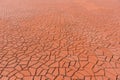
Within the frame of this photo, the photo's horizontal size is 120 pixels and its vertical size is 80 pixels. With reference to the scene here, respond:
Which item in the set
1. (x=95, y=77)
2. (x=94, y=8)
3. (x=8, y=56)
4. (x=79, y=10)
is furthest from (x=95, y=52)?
(x=94, y=8)

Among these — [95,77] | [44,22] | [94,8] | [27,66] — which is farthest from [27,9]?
[95,77]

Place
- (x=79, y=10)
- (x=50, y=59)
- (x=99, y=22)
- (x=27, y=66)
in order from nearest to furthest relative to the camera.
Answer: (x=27, y=66), (x=50, y=59), (x=99, y=22), (x=79, y=10)

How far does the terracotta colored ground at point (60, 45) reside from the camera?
12.8 feet

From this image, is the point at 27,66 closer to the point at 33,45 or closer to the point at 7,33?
the point at 33,45

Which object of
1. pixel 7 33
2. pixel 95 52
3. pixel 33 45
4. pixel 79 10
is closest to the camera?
pixel 95 52

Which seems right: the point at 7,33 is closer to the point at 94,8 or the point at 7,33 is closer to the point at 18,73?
the point at 18,73

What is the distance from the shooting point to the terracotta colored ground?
12.8ft

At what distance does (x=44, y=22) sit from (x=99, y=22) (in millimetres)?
2691

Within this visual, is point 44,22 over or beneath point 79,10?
beneath

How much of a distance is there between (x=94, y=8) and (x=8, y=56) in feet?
22.1

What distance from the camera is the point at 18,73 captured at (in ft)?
12.7

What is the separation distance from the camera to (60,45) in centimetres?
519

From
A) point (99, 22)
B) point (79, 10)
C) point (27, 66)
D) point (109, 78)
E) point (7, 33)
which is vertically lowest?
point (109, 78)

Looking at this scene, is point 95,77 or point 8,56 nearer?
point 95,77
